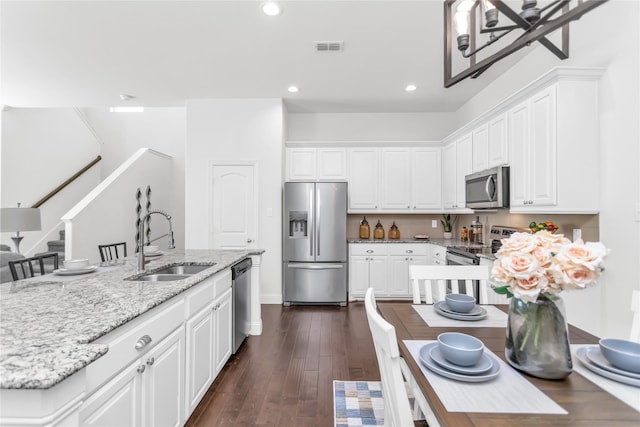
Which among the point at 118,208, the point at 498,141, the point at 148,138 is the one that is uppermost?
the point at 148,138

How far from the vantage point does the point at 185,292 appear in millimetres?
1832

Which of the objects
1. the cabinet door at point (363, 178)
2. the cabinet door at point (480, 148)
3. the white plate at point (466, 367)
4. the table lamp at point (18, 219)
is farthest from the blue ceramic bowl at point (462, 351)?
the table lamp at point (18, 219)

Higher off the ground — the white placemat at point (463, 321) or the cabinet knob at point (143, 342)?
the white placemat at point (463, 321)

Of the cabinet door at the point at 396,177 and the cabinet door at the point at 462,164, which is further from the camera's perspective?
the cabinet door at the point at 396,177

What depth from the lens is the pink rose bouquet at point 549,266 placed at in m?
0.91

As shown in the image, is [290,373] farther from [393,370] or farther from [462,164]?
[462,164]

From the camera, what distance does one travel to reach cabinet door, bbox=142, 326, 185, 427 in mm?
1410

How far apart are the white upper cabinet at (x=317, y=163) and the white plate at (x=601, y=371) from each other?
3960mm

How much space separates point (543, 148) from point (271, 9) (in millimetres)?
2525

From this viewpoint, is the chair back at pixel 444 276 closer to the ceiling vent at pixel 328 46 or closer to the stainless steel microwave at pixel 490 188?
the stainless steel microwave at pixel 490 188

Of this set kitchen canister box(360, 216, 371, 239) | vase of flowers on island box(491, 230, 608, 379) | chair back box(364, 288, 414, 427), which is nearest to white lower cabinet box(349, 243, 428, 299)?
kitchen canister box(360, 216, 371, 239)

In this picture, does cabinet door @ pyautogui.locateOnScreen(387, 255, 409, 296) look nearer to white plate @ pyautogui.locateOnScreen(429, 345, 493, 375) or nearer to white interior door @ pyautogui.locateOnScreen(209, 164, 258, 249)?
white interior door @ pyautogui.locateOnScreen(209, 164, 258, 249)

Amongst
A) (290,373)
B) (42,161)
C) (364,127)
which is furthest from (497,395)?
(42,161)

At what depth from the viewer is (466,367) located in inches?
40.4
